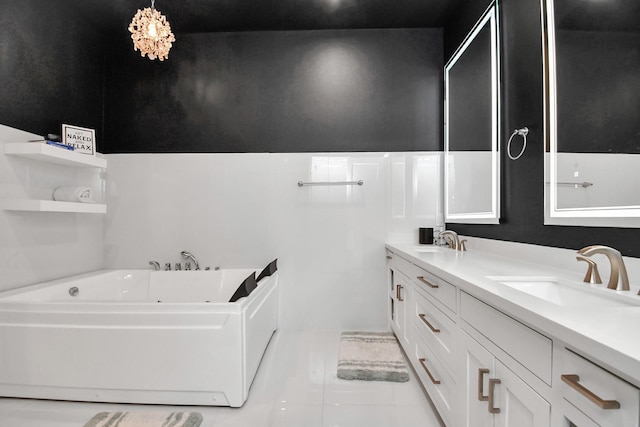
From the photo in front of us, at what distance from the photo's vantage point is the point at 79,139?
8.55ft

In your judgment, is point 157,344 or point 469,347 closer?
point 469,347

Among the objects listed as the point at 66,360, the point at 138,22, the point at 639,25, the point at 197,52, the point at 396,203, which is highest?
the point at 197,52

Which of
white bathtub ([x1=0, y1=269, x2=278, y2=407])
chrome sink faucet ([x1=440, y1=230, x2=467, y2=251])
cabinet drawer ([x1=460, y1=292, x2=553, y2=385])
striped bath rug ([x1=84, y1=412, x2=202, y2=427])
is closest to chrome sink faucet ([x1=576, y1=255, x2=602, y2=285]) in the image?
cabinet drawer ([x1=460, y1=292, x2=553, y2=385])

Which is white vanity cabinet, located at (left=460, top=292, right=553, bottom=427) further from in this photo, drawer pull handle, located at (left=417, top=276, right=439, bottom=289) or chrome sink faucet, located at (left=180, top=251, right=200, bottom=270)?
chrome sink faucet, located at (left=180, top=251, right=200, bottom=270)

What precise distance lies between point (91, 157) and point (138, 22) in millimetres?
1248

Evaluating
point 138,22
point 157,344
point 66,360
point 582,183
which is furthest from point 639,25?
point 66,360

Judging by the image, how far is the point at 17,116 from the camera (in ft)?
7.43

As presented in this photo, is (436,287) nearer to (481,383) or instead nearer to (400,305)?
(481,383)

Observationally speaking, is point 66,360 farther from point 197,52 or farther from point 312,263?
point 197,52

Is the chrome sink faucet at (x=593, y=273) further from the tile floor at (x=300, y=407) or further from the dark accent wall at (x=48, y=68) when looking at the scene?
the dark accent wall at (x=48, y=68)

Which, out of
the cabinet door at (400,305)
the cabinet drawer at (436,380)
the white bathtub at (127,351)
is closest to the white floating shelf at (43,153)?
the white bathtub at (127,351)

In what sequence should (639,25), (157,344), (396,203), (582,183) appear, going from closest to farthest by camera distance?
(639,25), (582,183), (157,344), (396,203)

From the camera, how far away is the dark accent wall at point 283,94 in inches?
120

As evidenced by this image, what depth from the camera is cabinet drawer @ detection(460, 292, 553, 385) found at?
0.82m
